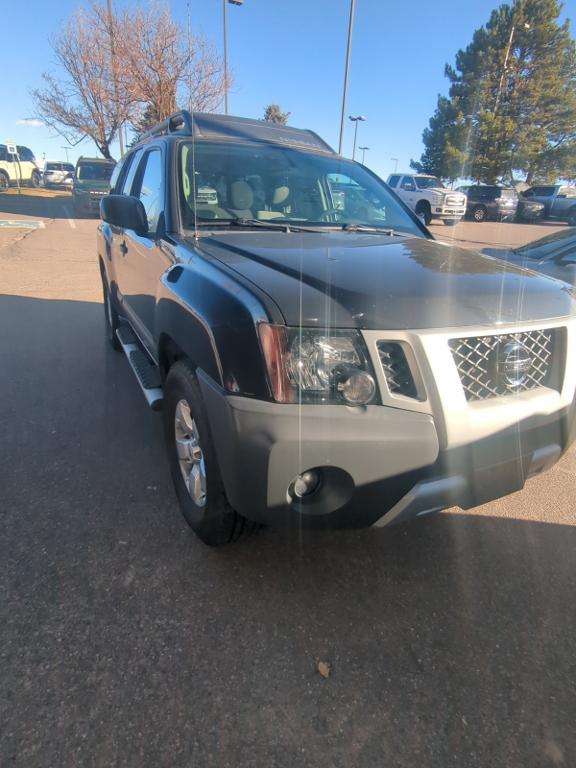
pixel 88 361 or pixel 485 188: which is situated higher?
pixel 485 188

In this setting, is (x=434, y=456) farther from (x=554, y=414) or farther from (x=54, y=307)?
(x=54, y=307)

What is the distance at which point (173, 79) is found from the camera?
21.8 metres

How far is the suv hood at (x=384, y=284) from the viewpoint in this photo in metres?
1.77

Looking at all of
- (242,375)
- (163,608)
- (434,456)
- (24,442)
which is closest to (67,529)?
(163,608)

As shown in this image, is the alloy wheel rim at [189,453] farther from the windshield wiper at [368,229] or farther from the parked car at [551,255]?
the parked car at [551,255]

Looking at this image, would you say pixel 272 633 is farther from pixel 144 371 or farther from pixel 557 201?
pixel 557 201

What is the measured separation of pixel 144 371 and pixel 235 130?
177 centimetres

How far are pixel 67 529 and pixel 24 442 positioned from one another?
110 cm

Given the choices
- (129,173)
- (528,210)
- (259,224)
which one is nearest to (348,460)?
(259,224)

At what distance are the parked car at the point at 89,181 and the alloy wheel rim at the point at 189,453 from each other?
18332 mm

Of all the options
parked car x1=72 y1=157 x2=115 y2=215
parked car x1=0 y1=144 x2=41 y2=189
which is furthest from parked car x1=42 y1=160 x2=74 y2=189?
parked car x1=72 y1=157 x2=115 y2=215

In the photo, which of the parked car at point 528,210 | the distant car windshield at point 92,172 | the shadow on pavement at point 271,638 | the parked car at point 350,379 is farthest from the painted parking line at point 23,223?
the parked car at point 528,210

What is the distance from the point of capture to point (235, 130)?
349 centimetres

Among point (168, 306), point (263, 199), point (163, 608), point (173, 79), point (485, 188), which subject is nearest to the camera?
point (163, 608)
